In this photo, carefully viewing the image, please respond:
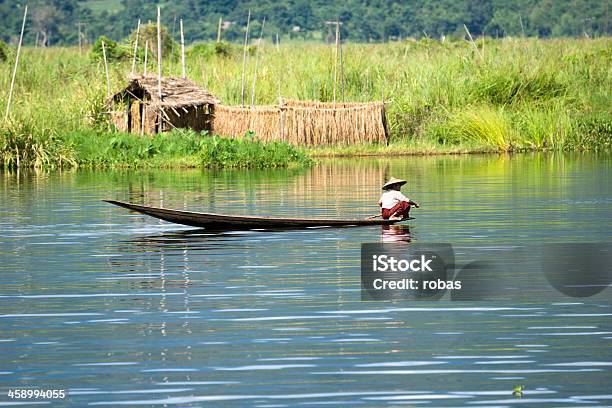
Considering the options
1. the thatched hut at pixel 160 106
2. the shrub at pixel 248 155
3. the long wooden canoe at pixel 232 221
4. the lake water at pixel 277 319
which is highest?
the thatched hut at pixel 160 106

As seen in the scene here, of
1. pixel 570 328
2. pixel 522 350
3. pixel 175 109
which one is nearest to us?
pixel 522 350

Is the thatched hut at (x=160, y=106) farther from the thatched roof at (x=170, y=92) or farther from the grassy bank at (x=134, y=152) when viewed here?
the grassy bank at (x=134, y=152)

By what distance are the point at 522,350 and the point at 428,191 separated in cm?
1270

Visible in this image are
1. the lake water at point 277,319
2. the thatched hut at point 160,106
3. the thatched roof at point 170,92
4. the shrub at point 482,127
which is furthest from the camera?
the shrub at point 482,127

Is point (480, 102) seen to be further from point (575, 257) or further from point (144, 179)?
point (575, 257)

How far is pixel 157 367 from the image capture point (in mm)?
8719

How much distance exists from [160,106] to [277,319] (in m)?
22.3

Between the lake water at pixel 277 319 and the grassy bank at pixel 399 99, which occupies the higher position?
the grassy bank at pixel 399 99

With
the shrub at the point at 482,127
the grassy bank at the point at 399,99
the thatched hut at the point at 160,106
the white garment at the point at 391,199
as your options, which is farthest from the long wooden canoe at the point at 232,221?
the shrub at the point at 482,127

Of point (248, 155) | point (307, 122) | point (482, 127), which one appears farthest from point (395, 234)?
point (482, 127)

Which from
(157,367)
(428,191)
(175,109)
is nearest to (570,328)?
(157,367)

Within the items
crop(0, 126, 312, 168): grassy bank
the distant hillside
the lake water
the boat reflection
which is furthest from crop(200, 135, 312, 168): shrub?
the distant hillside

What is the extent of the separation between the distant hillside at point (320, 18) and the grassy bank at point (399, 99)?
57.4 metres

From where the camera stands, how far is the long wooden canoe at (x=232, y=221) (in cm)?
1522
